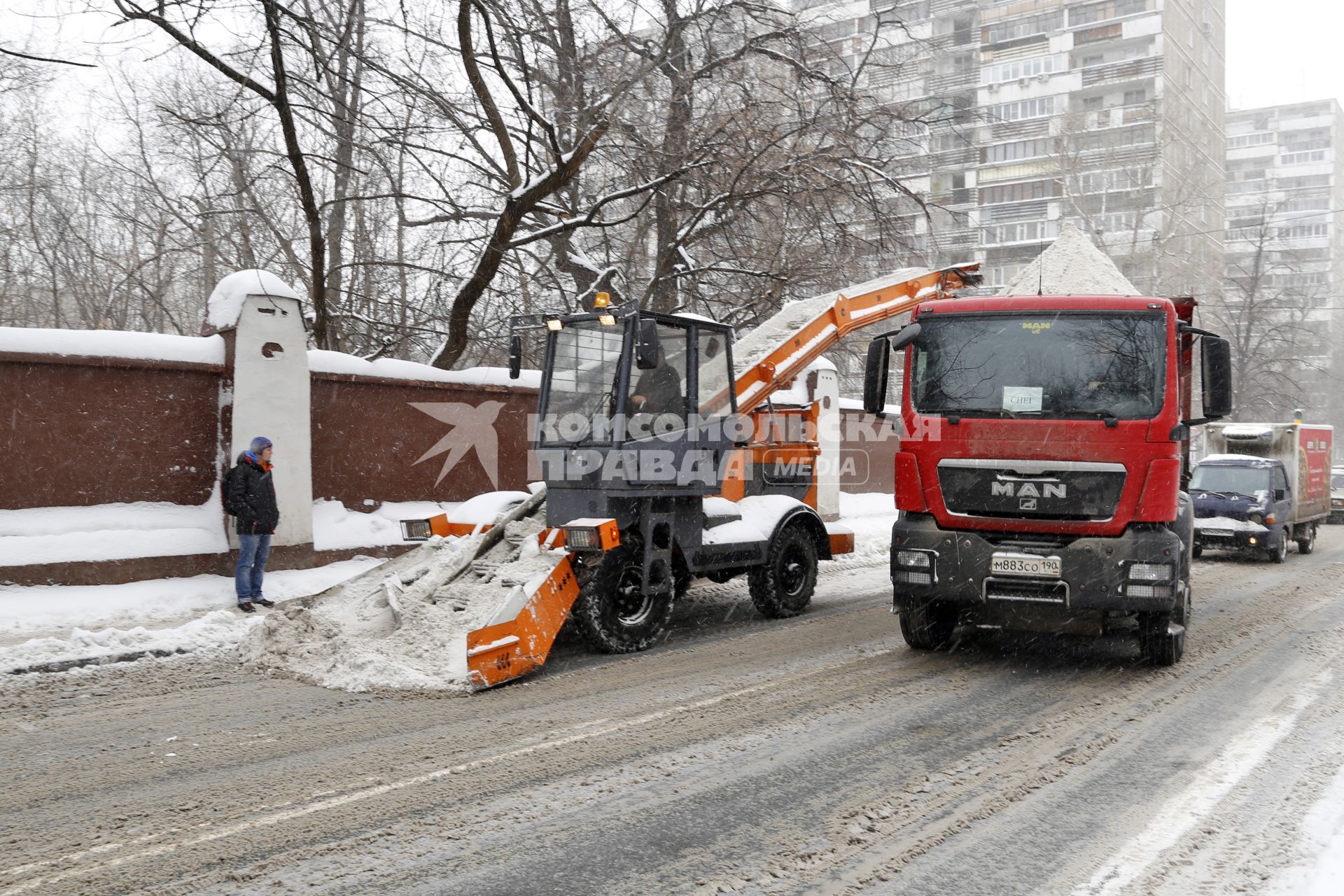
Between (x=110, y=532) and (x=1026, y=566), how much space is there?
318 inches

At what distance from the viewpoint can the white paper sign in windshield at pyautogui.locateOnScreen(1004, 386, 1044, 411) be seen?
7324 mm

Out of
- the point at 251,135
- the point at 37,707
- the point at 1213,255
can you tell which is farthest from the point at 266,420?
the point at 1213,255

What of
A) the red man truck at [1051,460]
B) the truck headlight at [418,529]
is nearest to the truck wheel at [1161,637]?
the red man truck at [1051,460]

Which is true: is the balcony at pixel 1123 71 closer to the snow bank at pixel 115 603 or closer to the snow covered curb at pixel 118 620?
the snow bank at pixel 115 603

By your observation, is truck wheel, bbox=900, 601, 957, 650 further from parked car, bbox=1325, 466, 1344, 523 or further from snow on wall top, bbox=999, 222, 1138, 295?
parked car, bbox=1325, 466, 1344, 523

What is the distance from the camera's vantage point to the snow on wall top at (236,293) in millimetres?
10602

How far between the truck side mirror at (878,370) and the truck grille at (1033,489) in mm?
949

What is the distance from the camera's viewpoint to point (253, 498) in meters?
9.53

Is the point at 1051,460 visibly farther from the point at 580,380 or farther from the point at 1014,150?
the point at 1014,150

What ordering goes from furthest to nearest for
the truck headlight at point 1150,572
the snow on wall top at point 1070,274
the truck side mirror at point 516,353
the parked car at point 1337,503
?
the parked car at point 1337,503 < the truck side mirror at point 516,353 < the snow on wall top at point 1070,274 < the truck headlight at point 1150,572

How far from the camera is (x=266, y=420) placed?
1064 cm

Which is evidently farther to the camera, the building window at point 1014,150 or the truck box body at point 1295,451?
the building window at point 1014,150

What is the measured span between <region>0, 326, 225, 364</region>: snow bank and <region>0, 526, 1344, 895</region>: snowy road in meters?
3.38

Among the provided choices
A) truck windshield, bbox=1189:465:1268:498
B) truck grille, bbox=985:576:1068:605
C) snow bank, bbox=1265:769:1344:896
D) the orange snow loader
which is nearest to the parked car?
truck windshield, bbox=1189:465:1268:498
